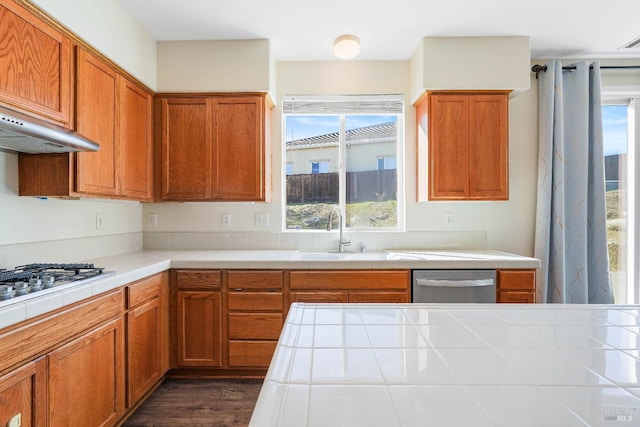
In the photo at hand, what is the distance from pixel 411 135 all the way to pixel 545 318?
2.39m

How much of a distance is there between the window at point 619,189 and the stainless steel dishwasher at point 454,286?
62.9 inches

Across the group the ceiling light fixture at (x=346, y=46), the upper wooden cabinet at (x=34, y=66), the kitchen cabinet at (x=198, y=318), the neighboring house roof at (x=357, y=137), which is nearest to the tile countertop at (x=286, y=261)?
the kitchen cabinet at (x=198, y=318)

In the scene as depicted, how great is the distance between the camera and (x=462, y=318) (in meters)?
1.03

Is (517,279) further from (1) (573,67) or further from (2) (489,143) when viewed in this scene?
(1) (573,67)

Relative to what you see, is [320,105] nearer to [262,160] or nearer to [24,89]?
[262,160]

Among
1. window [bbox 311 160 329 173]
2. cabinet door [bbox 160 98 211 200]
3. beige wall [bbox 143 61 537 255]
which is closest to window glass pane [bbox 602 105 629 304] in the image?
beige wall [bbox 143 61 537 255]

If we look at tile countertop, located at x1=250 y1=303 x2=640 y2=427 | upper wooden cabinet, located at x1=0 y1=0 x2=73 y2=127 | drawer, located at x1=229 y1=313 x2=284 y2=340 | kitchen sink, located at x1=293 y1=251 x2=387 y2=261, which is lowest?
drawer, located at x1=229 y1=313 x2=284 y2=340

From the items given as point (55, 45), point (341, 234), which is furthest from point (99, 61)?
point (341, 234)

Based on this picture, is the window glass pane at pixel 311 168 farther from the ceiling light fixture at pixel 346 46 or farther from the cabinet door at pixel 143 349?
the cabinet door at pixel 143 349

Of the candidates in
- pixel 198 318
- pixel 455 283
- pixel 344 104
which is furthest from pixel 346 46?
pixel 198 318

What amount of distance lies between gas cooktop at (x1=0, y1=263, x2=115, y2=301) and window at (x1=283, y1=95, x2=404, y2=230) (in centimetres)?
173

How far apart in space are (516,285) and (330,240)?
4.81 ft

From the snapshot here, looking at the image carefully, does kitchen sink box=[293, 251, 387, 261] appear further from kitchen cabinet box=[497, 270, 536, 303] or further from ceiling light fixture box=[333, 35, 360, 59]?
ceiling light fixture box=[333, 35, 360, 59]

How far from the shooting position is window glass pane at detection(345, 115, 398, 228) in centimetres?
328
